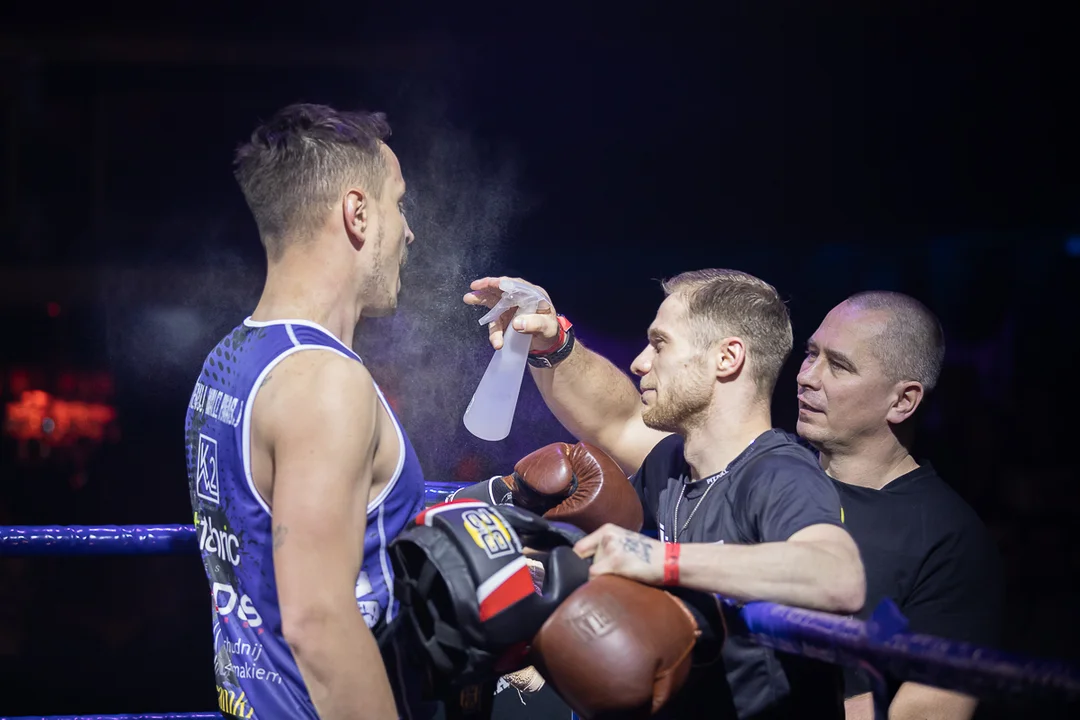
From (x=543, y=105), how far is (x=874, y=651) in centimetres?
360

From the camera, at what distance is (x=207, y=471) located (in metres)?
1.46

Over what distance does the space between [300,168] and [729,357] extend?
38.6 inches

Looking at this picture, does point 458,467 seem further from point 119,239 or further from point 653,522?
point 119,239

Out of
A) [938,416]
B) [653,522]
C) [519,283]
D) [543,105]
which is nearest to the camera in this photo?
[653,522]

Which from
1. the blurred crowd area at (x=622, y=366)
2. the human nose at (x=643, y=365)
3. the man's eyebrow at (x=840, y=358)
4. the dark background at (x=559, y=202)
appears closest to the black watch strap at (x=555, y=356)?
the human nose at (x=643, y=365)

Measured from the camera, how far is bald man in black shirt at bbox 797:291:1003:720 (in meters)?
2.00

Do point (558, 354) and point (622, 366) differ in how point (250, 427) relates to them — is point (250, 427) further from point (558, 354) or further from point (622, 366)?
point (622, 366)

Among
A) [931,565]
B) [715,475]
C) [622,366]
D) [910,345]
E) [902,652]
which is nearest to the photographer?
[902,652]

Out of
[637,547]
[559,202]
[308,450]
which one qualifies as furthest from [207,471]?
[559,202]

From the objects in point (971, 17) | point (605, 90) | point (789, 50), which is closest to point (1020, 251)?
point (971, 17)

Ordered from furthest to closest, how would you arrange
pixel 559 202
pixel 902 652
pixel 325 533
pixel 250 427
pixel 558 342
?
pixel 559 202 < pixel 558 342 < pixel 250 427 < pixel 325 533 < pixel 902 652

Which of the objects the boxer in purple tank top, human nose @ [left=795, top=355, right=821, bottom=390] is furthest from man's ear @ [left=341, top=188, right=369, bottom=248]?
human nose @ [left=795, top=355, right=821, bottom=390]

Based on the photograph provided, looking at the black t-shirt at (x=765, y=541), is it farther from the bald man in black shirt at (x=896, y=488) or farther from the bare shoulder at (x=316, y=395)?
the bare shoulder at (x=316, y=395)

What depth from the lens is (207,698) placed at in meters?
4.43
